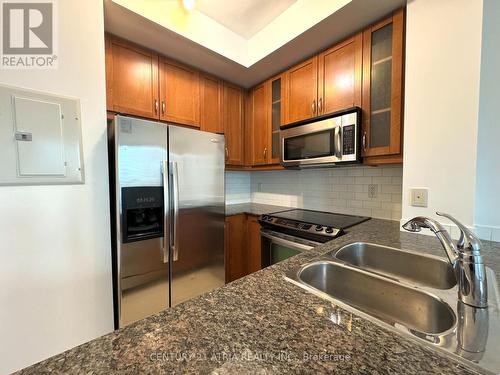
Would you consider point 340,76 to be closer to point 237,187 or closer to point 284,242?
point 284,242

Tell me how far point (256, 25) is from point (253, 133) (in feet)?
3.48

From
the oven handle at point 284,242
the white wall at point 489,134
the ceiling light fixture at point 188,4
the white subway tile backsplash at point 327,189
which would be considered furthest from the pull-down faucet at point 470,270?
the ceiling light fixture at point 188,4

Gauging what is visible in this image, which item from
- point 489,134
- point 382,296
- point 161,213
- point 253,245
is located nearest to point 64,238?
point 161,213

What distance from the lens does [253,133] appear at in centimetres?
257

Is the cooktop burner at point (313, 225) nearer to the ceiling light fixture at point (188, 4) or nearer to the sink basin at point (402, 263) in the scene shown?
the sink basin at point (402, 263)

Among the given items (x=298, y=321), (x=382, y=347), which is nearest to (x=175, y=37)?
(x=298, y=321)

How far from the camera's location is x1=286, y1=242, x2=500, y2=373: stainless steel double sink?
460 millimetres

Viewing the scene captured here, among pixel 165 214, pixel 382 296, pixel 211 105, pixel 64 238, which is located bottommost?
pixel 382 296

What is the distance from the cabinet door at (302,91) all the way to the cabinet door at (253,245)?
3.72 ft

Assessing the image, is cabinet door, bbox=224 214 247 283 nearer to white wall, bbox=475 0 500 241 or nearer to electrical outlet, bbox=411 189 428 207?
electrical outlet, bbox=411 189 428 207

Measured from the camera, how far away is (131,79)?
1718mm

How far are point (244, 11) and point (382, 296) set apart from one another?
87.0 inches

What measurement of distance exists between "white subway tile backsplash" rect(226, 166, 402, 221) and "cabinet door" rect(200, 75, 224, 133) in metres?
0.80

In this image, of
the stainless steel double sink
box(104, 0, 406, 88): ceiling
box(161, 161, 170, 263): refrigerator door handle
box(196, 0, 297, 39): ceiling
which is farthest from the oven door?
box(196, 0, 297, 39): ceiling
